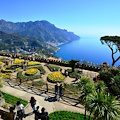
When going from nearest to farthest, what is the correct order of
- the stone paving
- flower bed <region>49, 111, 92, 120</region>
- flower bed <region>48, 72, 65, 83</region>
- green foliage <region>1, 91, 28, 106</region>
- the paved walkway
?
flower bed <region>49, 111, 92, 120</region> < the paved walkway < the stone paving < green foliage <region>1, 91, 28, 106</region> < flower bed <region>48, 72, 65, 83</region>

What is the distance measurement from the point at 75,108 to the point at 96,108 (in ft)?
20.4

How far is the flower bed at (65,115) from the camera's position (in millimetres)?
11430

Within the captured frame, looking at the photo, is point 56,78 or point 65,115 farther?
point 56,78

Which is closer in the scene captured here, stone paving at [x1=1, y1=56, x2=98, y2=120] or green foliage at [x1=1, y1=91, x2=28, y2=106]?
stone paving at [x1=1, y1=56, x2=98, y2=120]

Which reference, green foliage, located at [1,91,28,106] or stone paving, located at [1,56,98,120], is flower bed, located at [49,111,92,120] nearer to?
stone paving, located at [1,56,98,120]

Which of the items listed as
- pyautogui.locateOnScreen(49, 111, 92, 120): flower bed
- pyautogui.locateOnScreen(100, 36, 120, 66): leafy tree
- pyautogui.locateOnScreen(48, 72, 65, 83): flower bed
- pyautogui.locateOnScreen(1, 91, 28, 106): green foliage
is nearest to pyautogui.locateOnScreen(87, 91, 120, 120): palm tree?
pyautogui.locateOnScreen(49, 111, 92, 120): flower bed

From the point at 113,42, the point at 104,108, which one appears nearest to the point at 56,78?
the point at 104,108

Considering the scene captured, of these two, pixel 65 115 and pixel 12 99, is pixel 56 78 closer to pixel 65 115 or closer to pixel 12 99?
pixel 12 99

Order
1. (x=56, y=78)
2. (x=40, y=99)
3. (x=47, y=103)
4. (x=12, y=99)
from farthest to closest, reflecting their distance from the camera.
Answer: (x=56, y=78) → (x=40, y=99) → (x=12, y=99) → (x=47, y=103)

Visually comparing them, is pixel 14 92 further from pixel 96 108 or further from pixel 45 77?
pixel 96 108

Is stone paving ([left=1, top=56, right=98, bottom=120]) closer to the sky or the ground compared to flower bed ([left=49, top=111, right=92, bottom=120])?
closer to the sky

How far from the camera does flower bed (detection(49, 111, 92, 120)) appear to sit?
11.4m

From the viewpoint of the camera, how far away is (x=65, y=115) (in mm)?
11805

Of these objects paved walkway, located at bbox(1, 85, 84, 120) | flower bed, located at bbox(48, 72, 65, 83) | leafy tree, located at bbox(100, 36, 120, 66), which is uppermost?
leafy tree, located at bbox(100, 36, 120, 66)
